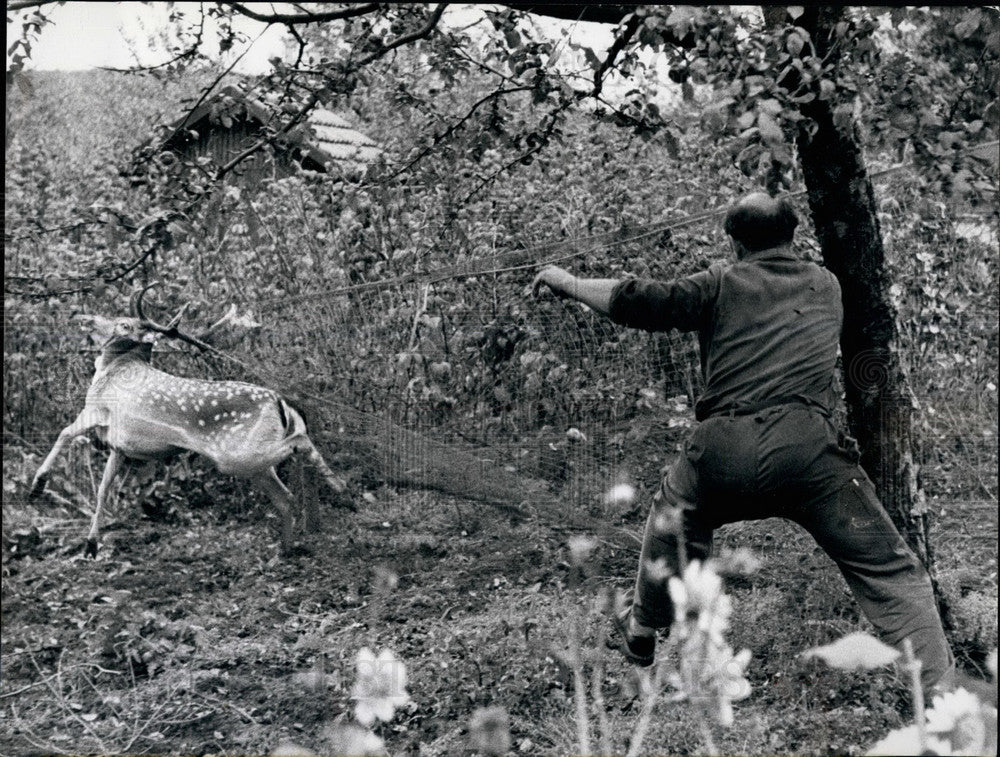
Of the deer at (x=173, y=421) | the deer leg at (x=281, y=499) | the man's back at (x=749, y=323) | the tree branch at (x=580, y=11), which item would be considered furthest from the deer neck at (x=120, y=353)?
the tree branch at (x=580, y=11)

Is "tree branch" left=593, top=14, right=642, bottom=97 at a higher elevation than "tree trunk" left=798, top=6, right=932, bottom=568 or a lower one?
higher

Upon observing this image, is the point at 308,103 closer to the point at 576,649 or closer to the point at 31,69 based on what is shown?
the point at 31,69

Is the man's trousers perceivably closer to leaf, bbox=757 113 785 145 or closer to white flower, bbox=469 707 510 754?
white flower, bbox=469 707 510 754

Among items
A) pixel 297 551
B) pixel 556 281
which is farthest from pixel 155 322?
pixel 556 281

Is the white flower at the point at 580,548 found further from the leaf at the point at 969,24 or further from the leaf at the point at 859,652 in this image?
the leaf at the point at 969,24

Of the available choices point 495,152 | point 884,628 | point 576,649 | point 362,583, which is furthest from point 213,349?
point 884,628

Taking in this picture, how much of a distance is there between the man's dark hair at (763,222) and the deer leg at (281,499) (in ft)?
5.95

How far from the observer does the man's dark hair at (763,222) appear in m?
3.82

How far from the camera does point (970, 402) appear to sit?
4062mm

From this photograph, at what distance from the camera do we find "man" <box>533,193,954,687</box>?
367 cm

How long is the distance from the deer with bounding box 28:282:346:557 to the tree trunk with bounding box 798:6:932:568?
1.90 meters

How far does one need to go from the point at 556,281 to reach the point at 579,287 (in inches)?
5.6

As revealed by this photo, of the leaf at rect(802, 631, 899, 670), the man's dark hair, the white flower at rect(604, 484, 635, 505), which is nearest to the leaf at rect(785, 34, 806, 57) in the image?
the man's dark hair

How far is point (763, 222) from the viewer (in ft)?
12.6
